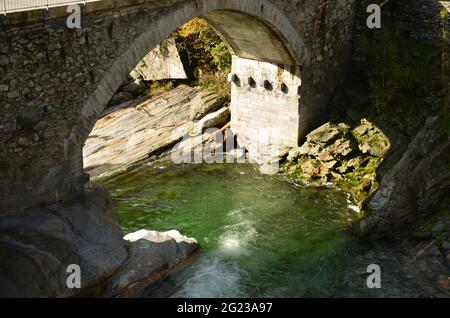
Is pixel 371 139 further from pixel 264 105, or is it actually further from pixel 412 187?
pixel 264 105

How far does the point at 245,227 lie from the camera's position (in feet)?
55.8

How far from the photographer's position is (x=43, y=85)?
42.3 feet

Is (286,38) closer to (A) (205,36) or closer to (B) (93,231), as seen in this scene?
(A) (205,36)

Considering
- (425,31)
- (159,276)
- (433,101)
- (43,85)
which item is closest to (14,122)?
(43,85)

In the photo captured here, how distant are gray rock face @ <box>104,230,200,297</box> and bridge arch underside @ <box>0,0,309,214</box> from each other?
183 cm

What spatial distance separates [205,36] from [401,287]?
528 inches

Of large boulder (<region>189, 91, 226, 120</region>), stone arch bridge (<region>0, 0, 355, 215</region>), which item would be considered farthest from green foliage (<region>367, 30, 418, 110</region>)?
large boulder (<region>189, 91, 226, 120</region>)

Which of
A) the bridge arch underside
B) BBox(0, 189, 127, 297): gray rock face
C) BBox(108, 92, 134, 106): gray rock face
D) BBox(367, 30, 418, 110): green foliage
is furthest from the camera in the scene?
BBox(108, 92, 134, 106): gray rock face

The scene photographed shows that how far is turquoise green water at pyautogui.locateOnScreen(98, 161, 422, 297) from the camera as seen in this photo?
47.2 ft

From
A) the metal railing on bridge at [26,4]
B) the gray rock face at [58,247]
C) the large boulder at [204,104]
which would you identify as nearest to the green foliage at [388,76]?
the large boulder at [204,104]

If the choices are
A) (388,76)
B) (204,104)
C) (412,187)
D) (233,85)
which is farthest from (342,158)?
(204,104)

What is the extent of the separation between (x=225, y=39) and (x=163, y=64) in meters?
5.54

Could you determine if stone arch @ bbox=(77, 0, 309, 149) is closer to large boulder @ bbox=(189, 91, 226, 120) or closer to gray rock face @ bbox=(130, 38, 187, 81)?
large boulder @ bbox=(189, 91, 226, 120)

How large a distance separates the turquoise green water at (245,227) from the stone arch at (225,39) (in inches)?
147
